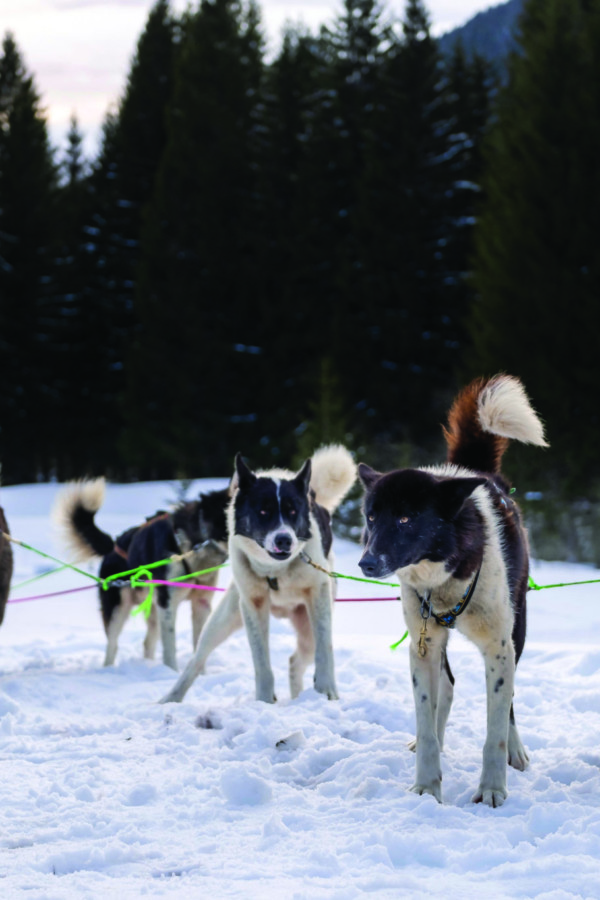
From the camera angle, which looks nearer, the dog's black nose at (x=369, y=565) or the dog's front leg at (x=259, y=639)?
the dog's black nose at (x=369, y=565)

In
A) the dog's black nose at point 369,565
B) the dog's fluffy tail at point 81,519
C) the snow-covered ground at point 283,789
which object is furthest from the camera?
the dog's fluffy tail at point 81,519

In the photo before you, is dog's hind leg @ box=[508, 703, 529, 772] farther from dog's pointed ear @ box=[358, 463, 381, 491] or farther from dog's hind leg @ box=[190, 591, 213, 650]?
dog's hind leg @ box=[190, 591, 213, 650]

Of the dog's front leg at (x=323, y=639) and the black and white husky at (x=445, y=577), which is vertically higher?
the black and white husky at (x=445, y=577)

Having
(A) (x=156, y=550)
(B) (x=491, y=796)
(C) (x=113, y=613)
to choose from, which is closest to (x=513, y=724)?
(B) (x=491, y=796)

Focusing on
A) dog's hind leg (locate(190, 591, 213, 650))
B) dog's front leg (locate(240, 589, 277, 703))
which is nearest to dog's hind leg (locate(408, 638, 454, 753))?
dog's front leg (locate(240, 589, 277, 703))

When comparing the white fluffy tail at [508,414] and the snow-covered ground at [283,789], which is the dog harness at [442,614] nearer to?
the snow-covered ground at [283,789]

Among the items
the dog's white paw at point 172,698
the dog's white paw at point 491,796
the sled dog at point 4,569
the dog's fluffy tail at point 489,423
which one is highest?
the dog's fluffy tail at point 489,423

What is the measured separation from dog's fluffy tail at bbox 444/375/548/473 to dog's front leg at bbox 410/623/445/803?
1.06m

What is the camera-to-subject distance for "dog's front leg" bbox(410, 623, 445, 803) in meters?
3.54

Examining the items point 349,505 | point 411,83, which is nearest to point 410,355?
point 411,83

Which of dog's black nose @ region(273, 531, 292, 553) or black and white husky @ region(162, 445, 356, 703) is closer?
dog's black nose @ region(273, 531, 292, 553)

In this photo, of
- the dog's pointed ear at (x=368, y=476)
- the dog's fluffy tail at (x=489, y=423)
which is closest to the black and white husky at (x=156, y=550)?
the dog's fluffy tail at (x=489, y=423)

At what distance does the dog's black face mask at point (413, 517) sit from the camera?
340 centimetres

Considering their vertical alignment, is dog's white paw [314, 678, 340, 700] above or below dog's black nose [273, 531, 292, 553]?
below
